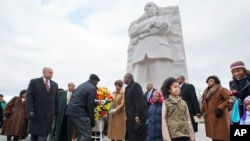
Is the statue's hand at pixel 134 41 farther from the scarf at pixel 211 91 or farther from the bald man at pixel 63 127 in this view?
the scarf at pixel 211 91

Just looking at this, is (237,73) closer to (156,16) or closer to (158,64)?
Result: (158,64)

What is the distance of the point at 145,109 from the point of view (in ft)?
15.2

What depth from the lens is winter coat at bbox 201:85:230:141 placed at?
394 centimetres

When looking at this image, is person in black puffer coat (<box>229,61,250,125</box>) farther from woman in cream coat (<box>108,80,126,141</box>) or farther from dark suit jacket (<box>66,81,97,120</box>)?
woman in cream coat (<box>108,80,126,141</box>)

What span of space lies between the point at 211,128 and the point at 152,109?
1.06 metres

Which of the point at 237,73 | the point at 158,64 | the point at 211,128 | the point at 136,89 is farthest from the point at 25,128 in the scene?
the point at 158,64

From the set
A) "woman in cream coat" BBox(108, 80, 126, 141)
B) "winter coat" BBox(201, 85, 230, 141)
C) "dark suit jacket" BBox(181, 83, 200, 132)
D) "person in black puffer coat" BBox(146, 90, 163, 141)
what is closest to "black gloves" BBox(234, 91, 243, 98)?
"winter coat" BBox(201, 85, 230, 141)

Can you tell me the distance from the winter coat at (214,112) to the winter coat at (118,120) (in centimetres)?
186

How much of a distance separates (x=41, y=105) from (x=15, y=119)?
2358 millimetres

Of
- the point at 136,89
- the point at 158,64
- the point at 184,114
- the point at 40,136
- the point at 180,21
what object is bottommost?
the point at 40,136

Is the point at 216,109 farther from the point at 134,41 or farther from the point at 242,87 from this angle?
the point at 134,41

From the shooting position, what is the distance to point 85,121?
14.1ft

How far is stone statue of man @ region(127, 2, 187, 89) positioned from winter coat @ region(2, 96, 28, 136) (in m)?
5.18

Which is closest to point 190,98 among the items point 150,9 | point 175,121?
point 175,121
